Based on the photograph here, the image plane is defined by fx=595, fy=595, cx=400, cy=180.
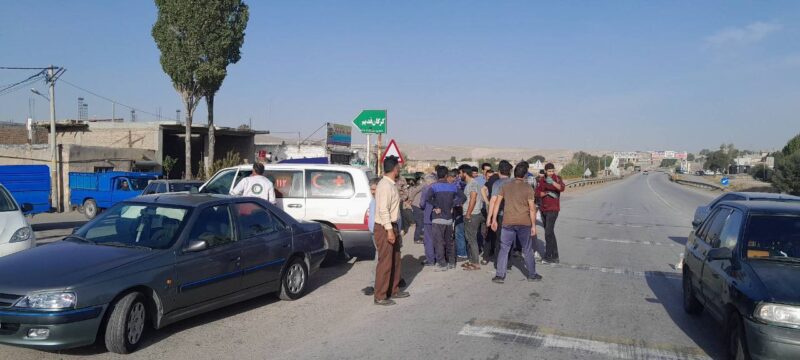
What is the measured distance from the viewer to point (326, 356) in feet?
18.0

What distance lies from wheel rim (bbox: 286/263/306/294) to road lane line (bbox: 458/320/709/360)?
2488 mm

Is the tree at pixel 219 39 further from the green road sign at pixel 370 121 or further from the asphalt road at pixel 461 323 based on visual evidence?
the asphalt road at pixel 461 323

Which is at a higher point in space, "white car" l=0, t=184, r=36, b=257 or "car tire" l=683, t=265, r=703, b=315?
"white car" l=0, t=184, r=36, b=257

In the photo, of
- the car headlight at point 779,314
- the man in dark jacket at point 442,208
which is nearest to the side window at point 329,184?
the man in dark jacket at point 442,208

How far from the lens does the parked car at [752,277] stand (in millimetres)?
4605

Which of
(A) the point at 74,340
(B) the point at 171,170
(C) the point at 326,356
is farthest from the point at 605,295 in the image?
(B) the point at 171,170

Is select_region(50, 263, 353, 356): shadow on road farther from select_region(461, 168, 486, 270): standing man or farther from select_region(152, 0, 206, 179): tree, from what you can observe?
select_region(152, 0, 206, 179): tree

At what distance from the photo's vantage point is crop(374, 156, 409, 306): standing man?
25.2 ft

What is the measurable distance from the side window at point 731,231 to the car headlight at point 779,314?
4.09 ft

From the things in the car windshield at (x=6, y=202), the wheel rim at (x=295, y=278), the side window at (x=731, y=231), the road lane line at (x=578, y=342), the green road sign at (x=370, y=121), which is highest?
the green road sign at (x=370, y=121)

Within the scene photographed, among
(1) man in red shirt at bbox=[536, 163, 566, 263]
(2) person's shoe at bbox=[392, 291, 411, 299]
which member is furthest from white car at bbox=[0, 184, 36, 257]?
(1) man in red shirt at bbox=[536, 163, 566, 263]

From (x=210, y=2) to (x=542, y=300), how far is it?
78.7 feet

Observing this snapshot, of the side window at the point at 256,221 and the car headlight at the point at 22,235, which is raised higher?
the side window at the point at 256,221

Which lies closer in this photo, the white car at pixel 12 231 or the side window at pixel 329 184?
the white car at pixel 12 231
